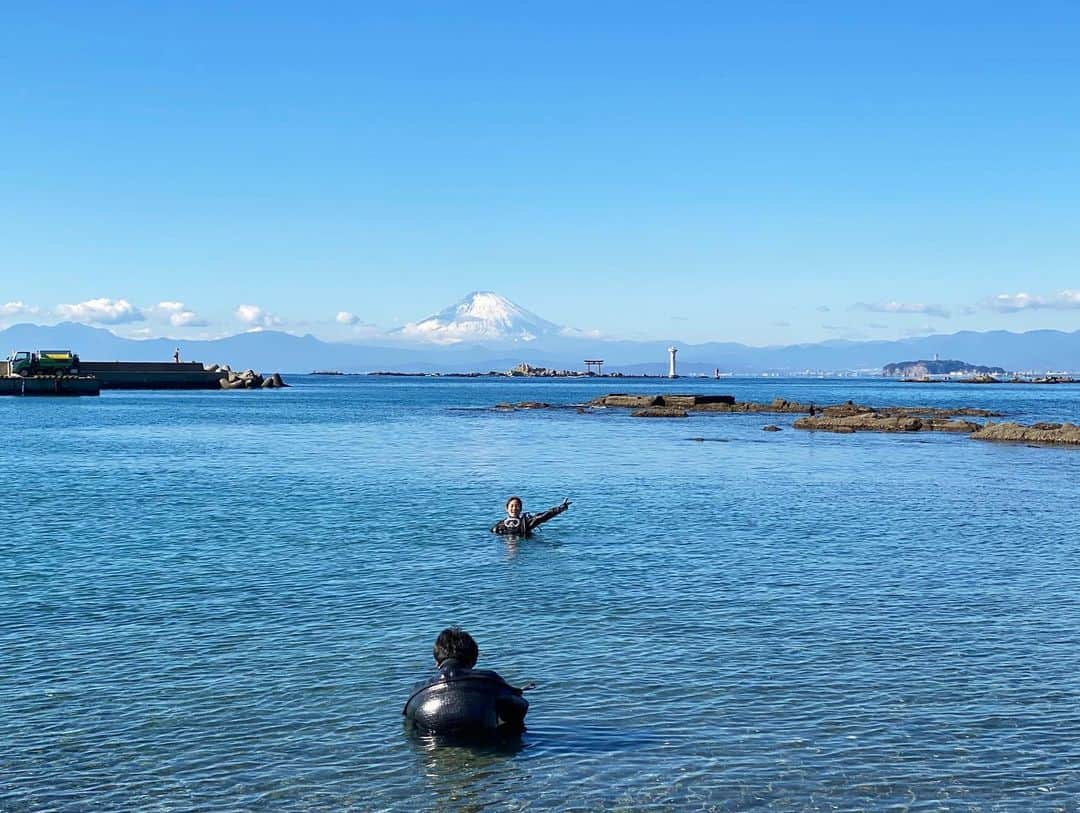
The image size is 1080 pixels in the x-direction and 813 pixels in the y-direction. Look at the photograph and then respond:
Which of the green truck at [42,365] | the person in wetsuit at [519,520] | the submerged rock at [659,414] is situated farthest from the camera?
the green truck at [42,365]

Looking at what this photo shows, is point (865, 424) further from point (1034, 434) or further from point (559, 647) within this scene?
point (559, 647)

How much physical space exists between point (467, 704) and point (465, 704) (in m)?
0.03

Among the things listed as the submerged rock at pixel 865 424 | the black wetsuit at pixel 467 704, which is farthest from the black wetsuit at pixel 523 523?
the submerged rock at pixel 865 424

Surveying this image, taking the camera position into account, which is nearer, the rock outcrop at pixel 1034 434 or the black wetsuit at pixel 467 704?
the black wetsuit at pixel 467 704

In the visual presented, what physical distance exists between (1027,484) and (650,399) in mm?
85280

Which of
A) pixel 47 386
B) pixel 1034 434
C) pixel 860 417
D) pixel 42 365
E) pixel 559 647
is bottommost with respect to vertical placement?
pixel 559 647

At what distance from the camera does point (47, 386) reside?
167000 mm

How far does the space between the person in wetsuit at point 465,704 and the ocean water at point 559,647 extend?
30 cm

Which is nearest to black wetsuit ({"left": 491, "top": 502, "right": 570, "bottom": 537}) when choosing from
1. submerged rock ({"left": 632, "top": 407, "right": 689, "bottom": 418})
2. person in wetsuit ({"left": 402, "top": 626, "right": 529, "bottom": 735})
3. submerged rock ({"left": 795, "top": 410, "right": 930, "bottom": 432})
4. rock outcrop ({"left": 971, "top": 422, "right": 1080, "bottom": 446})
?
person in wetsuit ({"left": 402, "top": 626, "right": 529, "bottom": 735})

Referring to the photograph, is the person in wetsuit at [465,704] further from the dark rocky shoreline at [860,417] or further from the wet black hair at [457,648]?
the dark rocky shoreline at [860,417]

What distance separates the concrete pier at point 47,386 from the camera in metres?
166

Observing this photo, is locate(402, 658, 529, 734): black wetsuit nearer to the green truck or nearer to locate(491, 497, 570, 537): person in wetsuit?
locate(491, 497, 570, 537): person in wetsuit

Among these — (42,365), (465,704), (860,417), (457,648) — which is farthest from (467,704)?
(42,365)

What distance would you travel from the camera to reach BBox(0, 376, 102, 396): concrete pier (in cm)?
16638
